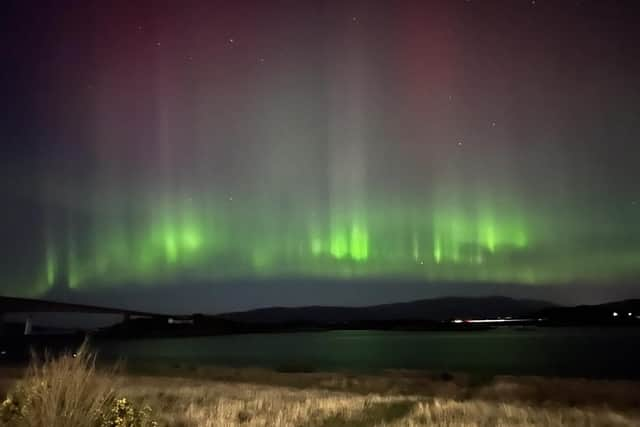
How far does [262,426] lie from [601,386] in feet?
80.1

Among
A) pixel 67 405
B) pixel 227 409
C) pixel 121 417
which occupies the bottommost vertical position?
pixel 227 409

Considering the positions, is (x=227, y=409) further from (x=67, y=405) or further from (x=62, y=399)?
(x=67, y=405)

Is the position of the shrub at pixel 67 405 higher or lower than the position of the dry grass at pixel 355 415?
higher

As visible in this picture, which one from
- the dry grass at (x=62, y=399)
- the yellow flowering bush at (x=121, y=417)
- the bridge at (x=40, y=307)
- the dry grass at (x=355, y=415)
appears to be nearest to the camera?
the dry grass at (x=62, y=399)

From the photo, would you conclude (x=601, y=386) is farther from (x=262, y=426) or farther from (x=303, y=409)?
(x=262, y=426)

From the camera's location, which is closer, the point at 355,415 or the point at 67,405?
the point at 67,405

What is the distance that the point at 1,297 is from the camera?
104 metres

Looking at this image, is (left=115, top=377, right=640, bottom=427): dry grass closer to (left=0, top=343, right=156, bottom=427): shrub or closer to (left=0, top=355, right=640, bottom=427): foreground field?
(left=0, top=355, right=640, bottom=427): foreground field

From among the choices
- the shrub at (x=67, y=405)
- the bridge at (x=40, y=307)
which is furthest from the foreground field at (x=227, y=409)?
the bridge at (x=40, y=307)

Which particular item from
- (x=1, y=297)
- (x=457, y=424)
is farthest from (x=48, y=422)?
(x=1, y=297)

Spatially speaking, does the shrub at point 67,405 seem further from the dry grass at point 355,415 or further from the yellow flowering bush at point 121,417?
the dry grass at point 355,415

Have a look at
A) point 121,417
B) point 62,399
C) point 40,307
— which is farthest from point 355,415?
point 40,307

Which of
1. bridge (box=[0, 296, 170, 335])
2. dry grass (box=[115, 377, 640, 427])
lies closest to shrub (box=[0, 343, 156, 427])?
dry grass (box=[115, 377, 640, 427])

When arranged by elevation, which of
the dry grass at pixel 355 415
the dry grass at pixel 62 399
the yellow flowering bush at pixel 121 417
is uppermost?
the dry grass at pixel 62 399
